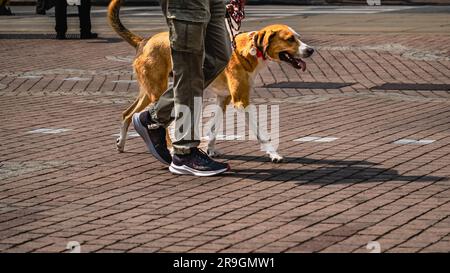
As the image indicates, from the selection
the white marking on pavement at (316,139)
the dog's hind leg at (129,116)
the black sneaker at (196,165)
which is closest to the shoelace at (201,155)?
the black sneaker at (196,165)

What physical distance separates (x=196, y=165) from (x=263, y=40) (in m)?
1.18

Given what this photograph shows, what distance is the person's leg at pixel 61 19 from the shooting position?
20.6 m

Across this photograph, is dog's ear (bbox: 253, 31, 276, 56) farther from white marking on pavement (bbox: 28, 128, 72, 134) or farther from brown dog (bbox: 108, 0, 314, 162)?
white marking on pavement (bbox: 28, 128, 72, 134)

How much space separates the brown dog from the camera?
380 inches

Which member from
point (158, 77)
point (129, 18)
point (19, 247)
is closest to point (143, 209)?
point (19, 247)

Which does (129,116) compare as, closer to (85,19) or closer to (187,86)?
(187,86)

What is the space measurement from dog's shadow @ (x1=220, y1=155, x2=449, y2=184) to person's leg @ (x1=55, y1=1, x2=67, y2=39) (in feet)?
36.7

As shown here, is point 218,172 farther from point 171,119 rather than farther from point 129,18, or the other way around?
point 129,18

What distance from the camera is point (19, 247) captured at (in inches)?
274

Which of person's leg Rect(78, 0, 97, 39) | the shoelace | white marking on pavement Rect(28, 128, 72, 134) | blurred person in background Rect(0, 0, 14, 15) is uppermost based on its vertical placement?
the shoelace

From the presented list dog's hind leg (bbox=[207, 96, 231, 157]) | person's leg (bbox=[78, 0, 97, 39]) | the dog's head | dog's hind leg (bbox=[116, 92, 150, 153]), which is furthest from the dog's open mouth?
person's leg (bbox=[78, 0, 97, 39])

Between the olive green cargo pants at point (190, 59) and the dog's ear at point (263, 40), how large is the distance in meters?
0.43

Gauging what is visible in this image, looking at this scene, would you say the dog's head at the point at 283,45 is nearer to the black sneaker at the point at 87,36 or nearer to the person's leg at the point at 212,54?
the person's leg at the point at 212,54
